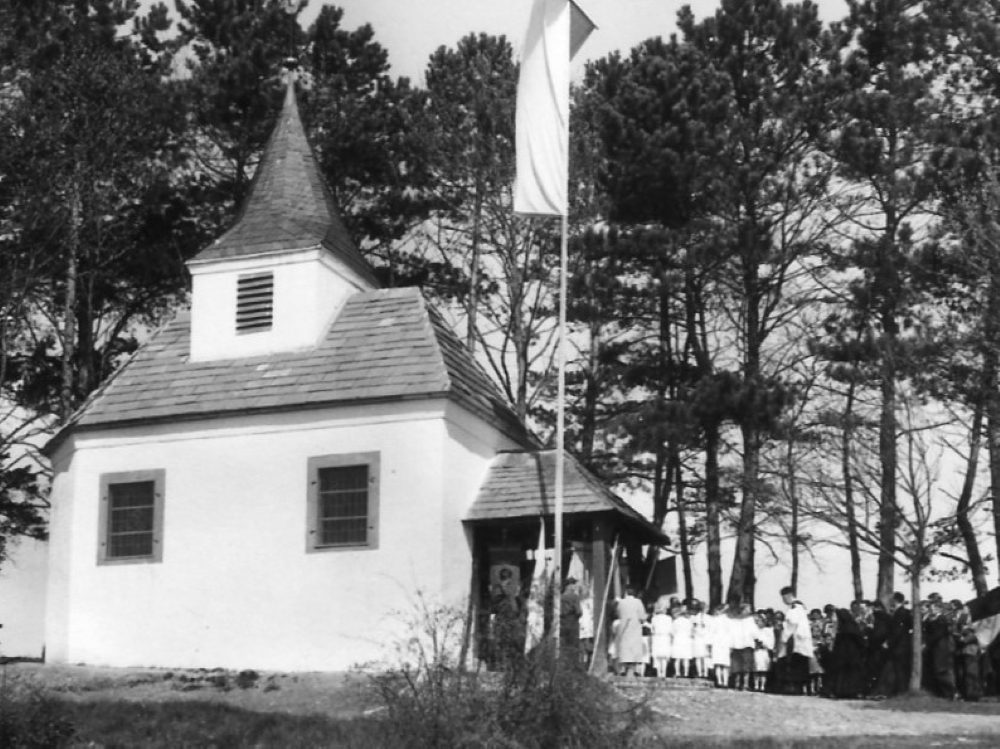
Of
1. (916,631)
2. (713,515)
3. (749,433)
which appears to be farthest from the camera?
(713,515)

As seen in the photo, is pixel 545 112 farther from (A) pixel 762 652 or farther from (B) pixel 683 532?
(B) pixel 683 532

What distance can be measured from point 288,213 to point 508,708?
52.1 feet

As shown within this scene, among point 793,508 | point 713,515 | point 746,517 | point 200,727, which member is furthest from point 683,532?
point 200,727

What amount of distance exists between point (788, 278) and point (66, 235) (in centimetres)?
1604

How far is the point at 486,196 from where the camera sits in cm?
3691

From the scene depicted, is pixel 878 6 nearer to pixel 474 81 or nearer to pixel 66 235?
pixel 474 81

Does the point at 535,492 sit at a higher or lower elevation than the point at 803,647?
higher

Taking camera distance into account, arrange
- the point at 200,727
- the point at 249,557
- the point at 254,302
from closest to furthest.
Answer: the point at 200,727 → the point at 249,557 → the point at 254,302

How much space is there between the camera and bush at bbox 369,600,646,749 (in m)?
14.6

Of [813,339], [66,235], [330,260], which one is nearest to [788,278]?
[813,339]

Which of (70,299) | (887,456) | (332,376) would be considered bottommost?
(887,456)

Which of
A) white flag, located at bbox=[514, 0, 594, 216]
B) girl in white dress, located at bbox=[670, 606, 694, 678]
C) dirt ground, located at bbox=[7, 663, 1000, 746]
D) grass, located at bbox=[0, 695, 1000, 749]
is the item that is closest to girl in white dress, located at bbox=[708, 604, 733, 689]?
girl in white dress, located at bbox=[670, 606, 694, 678]

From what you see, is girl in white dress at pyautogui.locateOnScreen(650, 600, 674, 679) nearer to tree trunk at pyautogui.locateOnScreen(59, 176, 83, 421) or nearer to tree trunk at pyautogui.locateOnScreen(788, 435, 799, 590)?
tree trunk at pyautogui.locateOnScreen(788, 435, 799, 590)

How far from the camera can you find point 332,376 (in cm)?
2658
